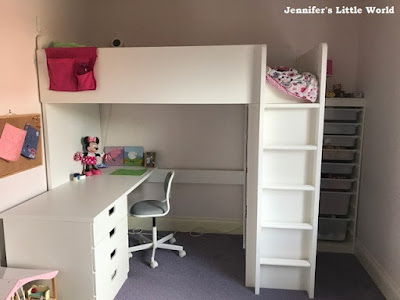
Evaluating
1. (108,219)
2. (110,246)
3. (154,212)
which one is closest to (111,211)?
(108,219)

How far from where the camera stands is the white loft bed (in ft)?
7.74

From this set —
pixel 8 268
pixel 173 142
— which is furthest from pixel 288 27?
pixel 8 268

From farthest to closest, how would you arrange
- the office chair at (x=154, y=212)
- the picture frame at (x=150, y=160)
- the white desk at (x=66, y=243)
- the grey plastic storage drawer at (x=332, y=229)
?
the picture frame at (x=150, y=160), the grey plastic storage drawer at (x=332, y=229), the office chair at (x=154, y=212), the white desk at (x=66, y=243)

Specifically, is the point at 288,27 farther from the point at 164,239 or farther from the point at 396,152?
the point at 164,239

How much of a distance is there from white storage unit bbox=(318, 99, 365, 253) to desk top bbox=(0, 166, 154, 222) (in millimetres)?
1744

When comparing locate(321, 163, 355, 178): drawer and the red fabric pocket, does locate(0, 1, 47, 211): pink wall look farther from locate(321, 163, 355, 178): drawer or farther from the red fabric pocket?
locate(321, 163, 355, 178): drawer

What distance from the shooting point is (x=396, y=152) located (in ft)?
8.07

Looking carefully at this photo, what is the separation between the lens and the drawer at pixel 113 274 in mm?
2186

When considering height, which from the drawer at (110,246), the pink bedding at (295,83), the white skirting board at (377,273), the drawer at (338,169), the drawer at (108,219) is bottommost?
the white skirting board at (377,273)

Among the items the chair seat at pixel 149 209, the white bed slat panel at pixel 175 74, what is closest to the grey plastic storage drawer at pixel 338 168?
the white bed slat panel at pixel 175 74

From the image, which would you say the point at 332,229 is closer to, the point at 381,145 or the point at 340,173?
the point at 340,173

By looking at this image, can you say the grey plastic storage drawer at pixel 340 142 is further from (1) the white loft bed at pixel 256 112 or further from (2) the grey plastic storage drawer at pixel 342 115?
(1) the white loft bed at pixel 256 112

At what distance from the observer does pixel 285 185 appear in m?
2.50

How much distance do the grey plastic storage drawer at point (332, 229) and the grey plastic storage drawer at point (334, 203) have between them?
8cm
